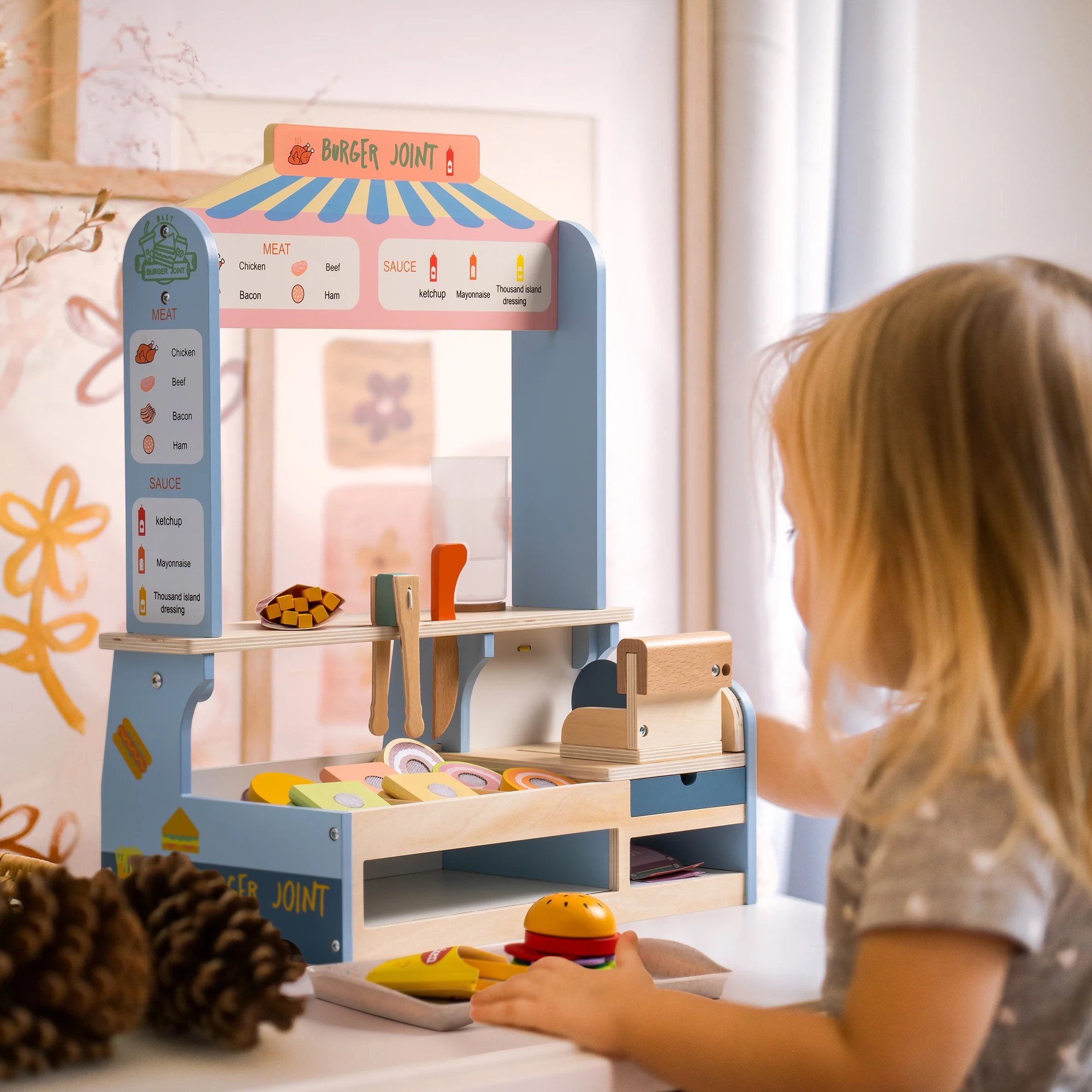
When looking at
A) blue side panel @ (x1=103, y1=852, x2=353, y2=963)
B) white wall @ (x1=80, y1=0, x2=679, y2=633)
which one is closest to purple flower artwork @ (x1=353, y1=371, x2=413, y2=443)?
white wall @ (x1=80, y1=0, x2=679, y2=633)

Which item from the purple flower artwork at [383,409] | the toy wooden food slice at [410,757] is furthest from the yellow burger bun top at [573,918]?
the purple flower artwork at [383,409]

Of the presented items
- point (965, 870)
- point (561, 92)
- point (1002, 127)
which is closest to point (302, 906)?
point (965, 870)

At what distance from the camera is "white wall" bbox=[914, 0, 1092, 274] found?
59.7 inches

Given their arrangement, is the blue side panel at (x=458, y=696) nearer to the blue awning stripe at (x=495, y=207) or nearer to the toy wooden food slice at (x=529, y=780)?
the toy wooden food slice at (x=529, y=780)

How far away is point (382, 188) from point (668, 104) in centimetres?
59

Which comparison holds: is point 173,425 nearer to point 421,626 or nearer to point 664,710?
point 421,626

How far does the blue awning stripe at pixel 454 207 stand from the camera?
102cm

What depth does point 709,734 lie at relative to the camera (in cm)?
99

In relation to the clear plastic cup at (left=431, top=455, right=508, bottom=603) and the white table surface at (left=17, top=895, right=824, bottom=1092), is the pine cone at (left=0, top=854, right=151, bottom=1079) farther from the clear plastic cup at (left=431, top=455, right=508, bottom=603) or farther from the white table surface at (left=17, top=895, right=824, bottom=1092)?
the clear plastic cup at (left=431, top=455, right=508, bottom=603)

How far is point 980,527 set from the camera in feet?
1.89

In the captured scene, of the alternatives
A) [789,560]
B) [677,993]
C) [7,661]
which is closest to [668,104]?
[789,560]

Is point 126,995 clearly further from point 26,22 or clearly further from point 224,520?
point 26,22

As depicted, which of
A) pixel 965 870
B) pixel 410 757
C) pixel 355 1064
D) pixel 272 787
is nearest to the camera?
pixel 965 870

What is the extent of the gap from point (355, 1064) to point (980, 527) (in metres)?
0.39
